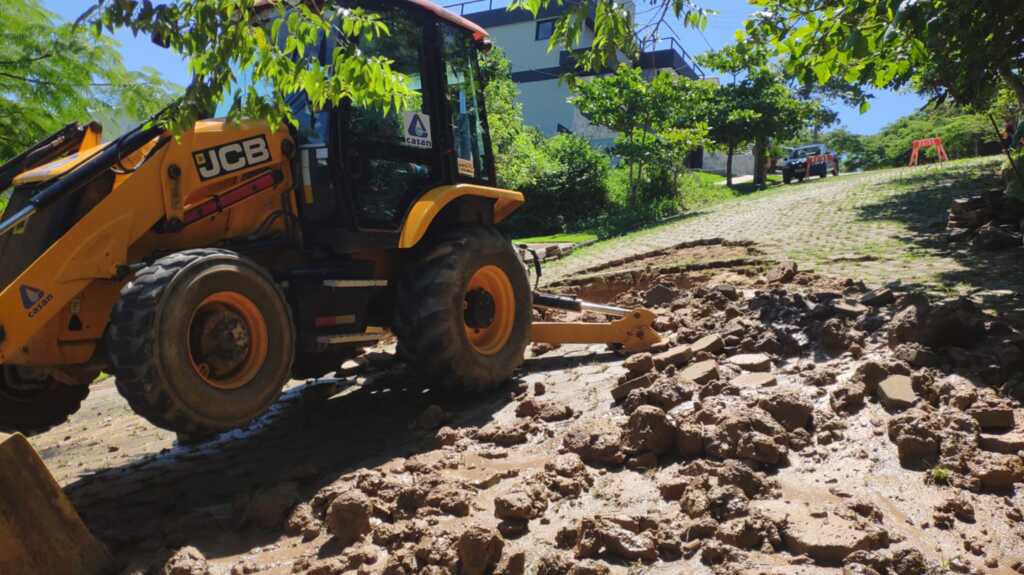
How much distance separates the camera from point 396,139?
19.1ft

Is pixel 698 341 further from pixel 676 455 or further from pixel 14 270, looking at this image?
pixel 14 270

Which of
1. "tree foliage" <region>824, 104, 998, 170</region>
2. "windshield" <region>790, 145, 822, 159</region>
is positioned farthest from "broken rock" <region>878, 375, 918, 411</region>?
"windshield" <region>790, 145, 822, 159</region>

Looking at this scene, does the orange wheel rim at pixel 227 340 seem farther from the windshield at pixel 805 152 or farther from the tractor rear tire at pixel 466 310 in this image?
the windshield at pixel 805 152

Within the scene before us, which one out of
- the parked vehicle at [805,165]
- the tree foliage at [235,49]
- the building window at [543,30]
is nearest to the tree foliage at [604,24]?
the tree foliage at [235,49]

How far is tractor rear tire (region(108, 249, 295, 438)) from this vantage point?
3857 millimetres

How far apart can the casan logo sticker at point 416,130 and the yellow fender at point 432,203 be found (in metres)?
0.37

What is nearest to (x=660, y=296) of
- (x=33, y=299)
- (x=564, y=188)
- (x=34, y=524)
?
(x=33, y=299)

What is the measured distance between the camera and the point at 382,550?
337 cm

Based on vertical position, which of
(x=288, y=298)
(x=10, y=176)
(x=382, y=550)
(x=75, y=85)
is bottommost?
(x=382, y=550)

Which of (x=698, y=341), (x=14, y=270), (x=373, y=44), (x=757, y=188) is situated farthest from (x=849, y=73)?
(x=757, y=188)

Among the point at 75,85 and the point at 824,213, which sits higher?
the point at 75,85

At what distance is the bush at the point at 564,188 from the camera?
2558cm

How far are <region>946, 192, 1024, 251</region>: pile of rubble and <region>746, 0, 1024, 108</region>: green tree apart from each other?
7.73ft

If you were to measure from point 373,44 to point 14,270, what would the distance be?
2.77 meters
